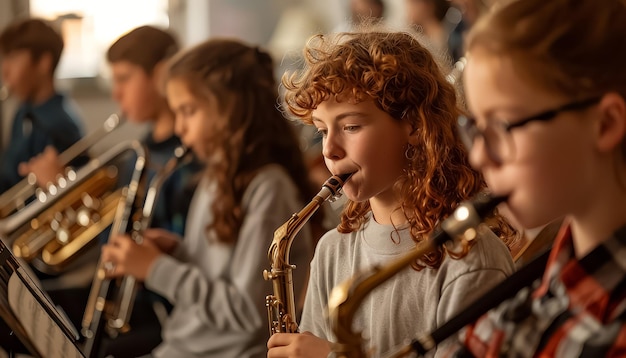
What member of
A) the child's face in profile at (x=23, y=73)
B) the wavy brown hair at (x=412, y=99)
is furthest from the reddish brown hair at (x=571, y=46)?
the child's face in profile at (x=23, y=73)

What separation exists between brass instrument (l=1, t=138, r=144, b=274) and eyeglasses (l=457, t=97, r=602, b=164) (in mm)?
1794

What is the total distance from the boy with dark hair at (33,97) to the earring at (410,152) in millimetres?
2094

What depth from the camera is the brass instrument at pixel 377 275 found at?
2.67ft

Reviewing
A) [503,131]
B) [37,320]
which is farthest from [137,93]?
[503,131]

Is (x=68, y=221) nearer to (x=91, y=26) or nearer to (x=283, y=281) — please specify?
(x=283, y=281)

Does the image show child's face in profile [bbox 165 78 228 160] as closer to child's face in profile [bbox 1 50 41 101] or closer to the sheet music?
the sheet music

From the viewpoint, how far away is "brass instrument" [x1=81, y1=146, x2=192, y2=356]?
6.81 feet

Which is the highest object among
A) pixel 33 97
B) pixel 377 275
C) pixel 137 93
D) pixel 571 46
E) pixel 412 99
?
pixel 571 46

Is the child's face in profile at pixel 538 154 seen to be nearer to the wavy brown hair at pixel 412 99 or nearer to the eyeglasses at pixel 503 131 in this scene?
the eyeglasses at pixel 503 131

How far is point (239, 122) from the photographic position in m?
1.91

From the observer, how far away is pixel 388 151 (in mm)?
1187

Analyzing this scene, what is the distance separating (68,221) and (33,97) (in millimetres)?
919

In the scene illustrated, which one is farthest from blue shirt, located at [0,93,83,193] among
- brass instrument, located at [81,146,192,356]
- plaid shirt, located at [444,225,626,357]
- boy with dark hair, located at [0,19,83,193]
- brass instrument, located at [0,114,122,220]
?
plaid shirt, located at [444,225,626,357]

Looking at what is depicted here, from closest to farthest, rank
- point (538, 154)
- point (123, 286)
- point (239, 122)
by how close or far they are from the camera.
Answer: point (538, 154) < point (239, 122) < point (123, 286)
